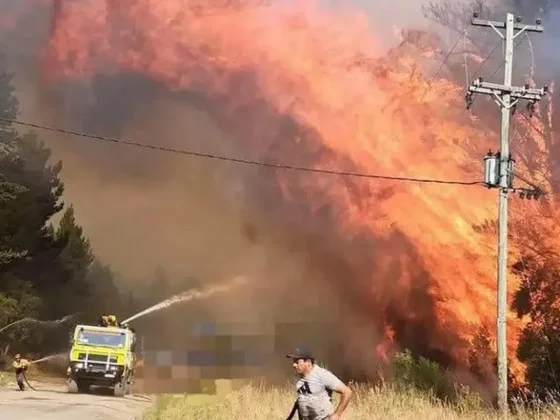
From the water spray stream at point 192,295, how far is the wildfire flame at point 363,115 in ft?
16.0

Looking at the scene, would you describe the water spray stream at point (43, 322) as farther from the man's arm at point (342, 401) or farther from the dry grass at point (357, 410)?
the man's arm at point (342, 401)

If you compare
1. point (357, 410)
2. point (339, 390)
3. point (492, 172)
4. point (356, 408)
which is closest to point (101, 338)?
point (356, 408)

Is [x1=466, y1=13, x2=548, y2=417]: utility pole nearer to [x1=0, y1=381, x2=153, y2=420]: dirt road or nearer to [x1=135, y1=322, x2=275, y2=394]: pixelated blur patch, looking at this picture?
[x1=0, y1=381, x2=153, y2=420]: dirt road

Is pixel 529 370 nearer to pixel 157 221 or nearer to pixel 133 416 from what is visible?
pixel 133 416

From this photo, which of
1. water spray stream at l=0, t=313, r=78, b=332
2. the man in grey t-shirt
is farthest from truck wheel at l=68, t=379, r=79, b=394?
the man in grey t-shirt

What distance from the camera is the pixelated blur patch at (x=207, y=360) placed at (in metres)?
26.5

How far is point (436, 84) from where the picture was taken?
110 feet

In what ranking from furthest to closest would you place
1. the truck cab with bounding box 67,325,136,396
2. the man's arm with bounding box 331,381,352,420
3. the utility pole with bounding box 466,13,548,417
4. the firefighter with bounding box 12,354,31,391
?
1. the firefighter with bounding box 12,354,31,391
2. the truck cab with bounding box 67,325,136,396
3. the utility pole with bounding box 466,13,548,417
4. the man's arm with bounding box 331,381,352,420

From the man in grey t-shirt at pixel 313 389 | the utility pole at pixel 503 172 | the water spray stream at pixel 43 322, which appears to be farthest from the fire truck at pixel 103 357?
the man in grey t-shirt at pixel 313 389

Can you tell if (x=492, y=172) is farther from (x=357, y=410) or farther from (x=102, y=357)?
(x=102, y=357)

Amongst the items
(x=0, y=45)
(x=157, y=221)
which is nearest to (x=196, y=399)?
(x=157, y=221)

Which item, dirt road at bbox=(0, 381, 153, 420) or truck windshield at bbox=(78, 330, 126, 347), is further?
truck windshield at bbox=(78, 330, 126, 347)

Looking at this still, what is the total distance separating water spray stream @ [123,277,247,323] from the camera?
35.7m

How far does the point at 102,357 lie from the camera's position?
988 inches
